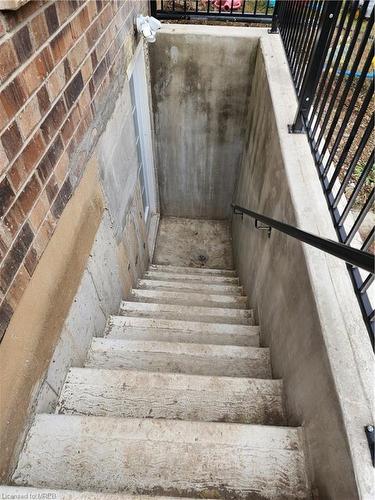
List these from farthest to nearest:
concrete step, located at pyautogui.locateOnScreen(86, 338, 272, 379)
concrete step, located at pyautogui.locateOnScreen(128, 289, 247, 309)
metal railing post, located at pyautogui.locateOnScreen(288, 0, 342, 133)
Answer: concrete step, located at pyautogui.locateOnScreen(128, 289, 247, 309) < concrete step, located at pyautogui.locateOnScreen(86, 338, 272, 379) < metal railing post, located at pyautogui.locateOnScreen(288, 0, 342, 133)

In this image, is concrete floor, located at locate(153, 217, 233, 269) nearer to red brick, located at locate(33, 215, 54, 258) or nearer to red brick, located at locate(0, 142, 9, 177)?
red brick, located at locate(33, 215, 54, 258)

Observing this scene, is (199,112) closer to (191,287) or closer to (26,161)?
(191,287)

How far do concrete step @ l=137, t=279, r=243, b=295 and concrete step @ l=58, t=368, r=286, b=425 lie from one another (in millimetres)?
2099

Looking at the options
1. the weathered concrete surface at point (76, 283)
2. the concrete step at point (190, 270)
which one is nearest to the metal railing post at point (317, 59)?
the weathered concrete surface at point (76, 283)

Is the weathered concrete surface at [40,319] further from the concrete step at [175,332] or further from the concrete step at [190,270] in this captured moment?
the concrete step at [190,270]

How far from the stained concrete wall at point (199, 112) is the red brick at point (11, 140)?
3862mm

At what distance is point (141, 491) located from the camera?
57.2 inches

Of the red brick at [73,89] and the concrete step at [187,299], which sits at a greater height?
the red brick at [73,89]

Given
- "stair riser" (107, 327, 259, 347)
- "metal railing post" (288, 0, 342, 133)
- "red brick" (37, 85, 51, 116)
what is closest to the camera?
"red brick" (37, 85, 51, 116)

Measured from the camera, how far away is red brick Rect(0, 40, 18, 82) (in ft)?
3.60

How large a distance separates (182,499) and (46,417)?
0.75m

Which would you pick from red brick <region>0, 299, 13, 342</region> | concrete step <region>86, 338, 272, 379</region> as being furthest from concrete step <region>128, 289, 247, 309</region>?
red brick <region>0, 299, 13, 342</region>

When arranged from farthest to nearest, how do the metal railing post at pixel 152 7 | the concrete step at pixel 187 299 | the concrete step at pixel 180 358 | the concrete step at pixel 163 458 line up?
the metal railing post at pixel 152 7
the concrete step at pixel 187 299
the concrete step at pixel 180 358
the concrete step at pixel 163 458

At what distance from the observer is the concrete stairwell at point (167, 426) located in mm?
1488
